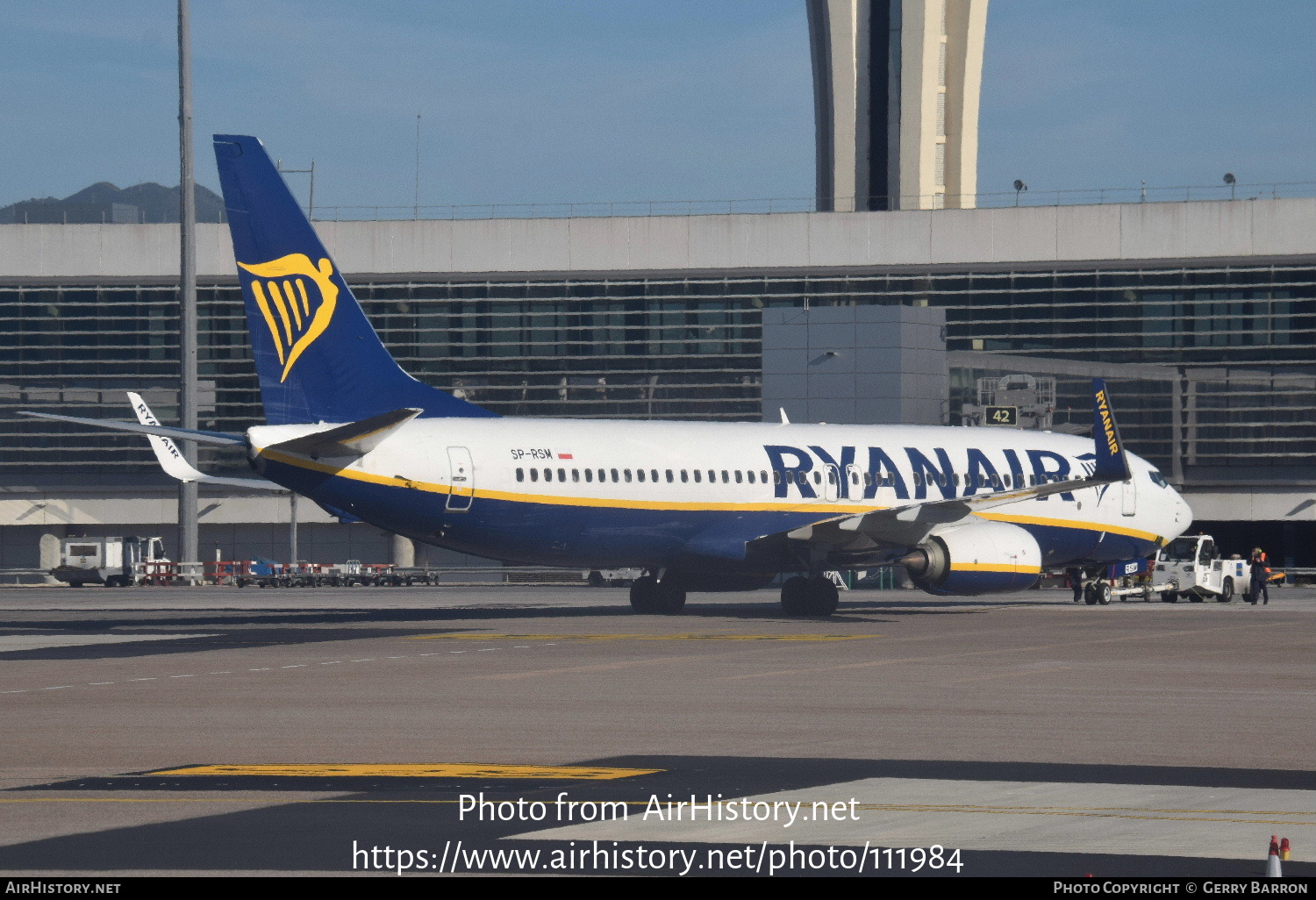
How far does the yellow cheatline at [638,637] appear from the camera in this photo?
106 ft

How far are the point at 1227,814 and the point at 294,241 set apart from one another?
25.7 metres

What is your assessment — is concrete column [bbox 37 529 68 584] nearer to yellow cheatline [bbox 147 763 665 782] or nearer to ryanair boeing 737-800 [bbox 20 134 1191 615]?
ryanair boeing 737-800 [bbox 20 134 1191 615]

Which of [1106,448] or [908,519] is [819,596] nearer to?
[908,519]

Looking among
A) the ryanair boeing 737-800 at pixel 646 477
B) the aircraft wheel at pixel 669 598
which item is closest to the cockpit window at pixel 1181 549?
Answer: the ryanair boeing 737-800 at pixel 646 477

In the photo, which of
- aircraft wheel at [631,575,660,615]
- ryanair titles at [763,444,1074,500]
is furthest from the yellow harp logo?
ryanair titles at [763,444,1074,500]

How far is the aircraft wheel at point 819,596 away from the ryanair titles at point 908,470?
200 centimetres

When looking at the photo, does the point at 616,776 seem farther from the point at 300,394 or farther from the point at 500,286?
the point at 500,286

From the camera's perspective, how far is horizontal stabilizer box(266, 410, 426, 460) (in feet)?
107

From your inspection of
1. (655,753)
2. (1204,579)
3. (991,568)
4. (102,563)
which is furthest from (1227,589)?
(102,563)

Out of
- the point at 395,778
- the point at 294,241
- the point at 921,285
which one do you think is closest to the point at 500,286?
the point at 921,285

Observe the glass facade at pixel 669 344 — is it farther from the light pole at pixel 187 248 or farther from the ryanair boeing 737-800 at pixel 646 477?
the ryanair boeing 737-800 at pixel 646 477

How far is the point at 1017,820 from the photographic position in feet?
38.2

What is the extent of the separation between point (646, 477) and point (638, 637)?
5714 millimetres

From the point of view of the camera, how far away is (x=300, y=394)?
3431cm
